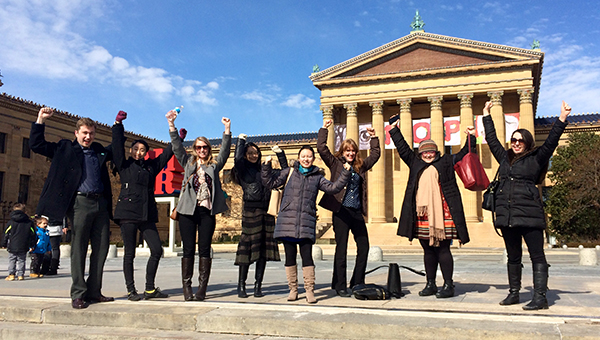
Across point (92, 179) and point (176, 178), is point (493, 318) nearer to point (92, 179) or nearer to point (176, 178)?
point (92, 179)

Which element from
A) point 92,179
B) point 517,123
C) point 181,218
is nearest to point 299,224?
point 181,218

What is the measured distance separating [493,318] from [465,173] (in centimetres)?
279

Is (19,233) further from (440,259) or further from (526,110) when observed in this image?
(526,110)

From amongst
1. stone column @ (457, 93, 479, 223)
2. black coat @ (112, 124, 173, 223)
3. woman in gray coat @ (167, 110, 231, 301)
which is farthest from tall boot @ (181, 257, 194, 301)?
stone column @ (457, 93, 479, 223)

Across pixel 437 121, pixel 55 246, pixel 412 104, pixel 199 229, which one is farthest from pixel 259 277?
pixel 412 104

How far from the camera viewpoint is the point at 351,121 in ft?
150

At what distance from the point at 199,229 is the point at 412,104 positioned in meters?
42.6

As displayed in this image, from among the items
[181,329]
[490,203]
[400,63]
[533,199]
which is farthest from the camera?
[400,63]

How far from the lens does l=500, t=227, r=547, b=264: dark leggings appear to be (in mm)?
5832

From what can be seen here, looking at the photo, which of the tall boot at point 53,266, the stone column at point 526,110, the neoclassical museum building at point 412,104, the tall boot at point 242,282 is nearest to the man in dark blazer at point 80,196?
the tall boot at point 242,282

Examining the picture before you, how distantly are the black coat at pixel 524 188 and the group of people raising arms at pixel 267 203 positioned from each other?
0.04 ft

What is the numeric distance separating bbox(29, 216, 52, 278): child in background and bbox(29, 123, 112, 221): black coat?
6.87 metres

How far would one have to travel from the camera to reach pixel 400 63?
45.2 m

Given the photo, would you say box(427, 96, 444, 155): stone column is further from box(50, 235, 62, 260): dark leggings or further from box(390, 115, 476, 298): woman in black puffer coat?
box(390, 115, 476, 298): woman in black puffer coat
